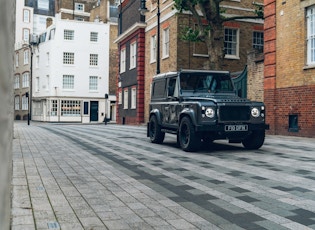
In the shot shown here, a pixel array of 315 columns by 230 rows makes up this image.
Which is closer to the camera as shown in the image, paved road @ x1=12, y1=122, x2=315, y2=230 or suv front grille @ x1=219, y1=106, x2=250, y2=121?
paved road @ x1=12, y1=122, x2=315, y2=230

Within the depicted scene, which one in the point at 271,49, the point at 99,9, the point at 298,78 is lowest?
the point at 298,78

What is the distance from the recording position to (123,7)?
1366 inches

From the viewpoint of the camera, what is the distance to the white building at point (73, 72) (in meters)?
44.6

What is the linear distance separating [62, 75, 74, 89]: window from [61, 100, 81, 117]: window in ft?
6.16

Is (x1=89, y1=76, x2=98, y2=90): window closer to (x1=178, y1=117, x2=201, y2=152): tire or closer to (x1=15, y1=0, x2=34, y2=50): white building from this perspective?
(x1=15, y1=0, x2=34, y2=50): white building

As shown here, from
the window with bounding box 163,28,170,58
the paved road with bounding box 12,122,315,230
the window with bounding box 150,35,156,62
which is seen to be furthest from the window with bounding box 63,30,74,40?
the paved road with bounding box 12,122,315,230

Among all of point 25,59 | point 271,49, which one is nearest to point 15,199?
point 271,49

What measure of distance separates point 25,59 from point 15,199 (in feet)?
179

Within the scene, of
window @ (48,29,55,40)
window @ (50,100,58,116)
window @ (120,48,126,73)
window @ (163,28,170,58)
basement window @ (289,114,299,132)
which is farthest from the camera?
window @ (48,29,55,40)

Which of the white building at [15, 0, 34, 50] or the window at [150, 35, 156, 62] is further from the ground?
the white building at [15, 0, 34, 50]

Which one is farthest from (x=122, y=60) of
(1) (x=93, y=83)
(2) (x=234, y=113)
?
(2) (x=234, y=113)

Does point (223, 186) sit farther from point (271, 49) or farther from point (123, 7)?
point (123, 7)

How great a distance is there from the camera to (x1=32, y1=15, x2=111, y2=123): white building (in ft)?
146

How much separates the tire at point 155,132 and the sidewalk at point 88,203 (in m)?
5.01
